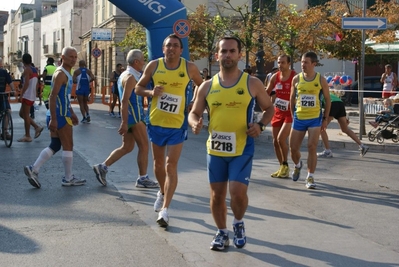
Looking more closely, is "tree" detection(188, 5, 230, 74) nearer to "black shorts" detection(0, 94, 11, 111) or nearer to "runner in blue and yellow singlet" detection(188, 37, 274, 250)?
"black shorts" detection(0, 94, 11, 111)

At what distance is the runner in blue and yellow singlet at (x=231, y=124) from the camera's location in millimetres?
6281

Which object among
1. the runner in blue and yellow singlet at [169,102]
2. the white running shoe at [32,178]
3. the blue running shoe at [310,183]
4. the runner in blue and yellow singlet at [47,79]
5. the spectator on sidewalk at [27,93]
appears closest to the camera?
the runner in blue and yellow singlet at [169,102]

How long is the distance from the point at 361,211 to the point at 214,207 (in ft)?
9.16

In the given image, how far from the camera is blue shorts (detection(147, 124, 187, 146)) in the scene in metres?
7.61

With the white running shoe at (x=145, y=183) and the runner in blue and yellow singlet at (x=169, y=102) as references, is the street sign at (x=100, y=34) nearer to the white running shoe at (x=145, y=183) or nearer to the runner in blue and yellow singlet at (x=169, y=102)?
the white running shoe at (x=145, y=183)

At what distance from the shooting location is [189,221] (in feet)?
25.3

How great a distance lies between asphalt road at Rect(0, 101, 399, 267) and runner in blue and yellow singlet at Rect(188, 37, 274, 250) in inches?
21.2

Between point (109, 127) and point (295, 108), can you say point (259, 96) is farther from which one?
point (109, 127)

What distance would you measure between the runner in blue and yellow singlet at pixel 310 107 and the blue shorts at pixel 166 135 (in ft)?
9.68

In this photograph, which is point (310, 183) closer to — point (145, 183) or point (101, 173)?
point (145, 183)

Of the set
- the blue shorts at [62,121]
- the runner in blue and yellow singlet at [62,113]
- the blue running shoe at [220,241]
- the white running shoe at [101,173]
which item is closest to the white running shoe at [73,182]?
the runner in blue and yellow singlet at [62,113]

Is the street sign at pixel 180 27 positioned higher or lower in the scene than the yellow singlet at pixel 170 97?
higher

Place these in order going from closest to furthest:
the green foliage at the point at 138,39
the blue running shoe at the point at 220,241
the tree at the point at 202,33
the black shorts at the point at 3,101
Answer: the blue running shoe at the point at 220,241
the black shorts at the point at 3,101
the tree at the point at 202,33
the green foliage at the point at 138,39

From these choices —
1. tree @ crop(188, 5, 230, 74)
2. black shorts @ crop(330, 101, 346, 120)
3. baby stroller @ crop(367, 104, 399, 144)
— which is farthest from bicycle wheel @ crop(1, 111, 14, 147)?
tree @ crop(188, 5, 230, 74)
